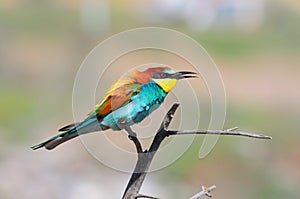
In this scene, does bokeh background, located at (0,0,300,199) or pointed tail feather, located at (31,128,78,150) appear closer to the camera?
pointed tail feather, located at (31,128,78,150)

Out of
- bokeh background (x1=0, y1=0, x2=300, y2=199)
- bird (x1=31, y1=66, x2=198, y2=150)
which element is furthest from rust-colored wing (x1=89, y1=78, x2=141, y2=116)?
bokeh background (x1=0, y1=0, x2=300, y2=199)

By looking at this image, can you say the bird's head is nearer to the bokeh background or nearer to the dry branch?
the dry branch

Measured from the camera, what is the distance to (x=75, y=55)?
1002 centimetres

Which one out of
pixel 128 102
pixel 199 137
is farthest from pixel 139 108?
pixel 199 137

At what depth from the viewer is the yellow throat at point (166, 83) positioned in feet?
2.90

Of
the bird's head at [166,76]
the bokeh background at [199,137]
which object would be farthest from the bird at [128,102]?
the bokeh background at [199,137]

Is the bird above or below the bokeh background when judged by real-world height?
below

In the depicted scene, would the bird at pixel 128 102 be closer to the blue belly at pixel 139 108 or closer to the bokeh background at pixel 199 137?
the blue belly at pixel 139 108

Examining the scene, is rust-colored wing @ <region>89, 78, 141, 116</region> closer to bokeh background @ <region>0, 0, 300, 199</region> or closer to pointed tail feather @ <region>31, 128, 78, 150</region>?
pointed tail feather @ <region>31, 128, 78, 150</region>

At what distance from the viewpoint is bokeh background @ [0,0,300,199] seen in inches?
208

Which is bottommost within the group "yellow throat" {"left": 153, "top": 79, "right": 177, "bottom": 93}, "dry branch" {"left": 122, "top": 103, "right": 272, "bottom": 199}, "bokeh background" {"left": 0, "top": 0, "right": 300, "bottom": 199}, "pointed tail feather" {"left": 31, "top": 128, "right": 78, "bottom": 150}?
"pointed tail feather" {"left": 31, "top": 128, "right": 78, "bottom": 150}

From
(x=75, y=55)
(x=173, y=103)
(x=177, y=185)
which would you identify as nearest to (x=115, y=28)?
(x=75, y=55)

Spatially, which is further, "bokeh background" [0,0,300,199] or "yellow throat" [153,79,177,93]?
"bokeh background" [0,0,300,199]

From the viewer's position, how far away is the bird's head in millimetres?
880
